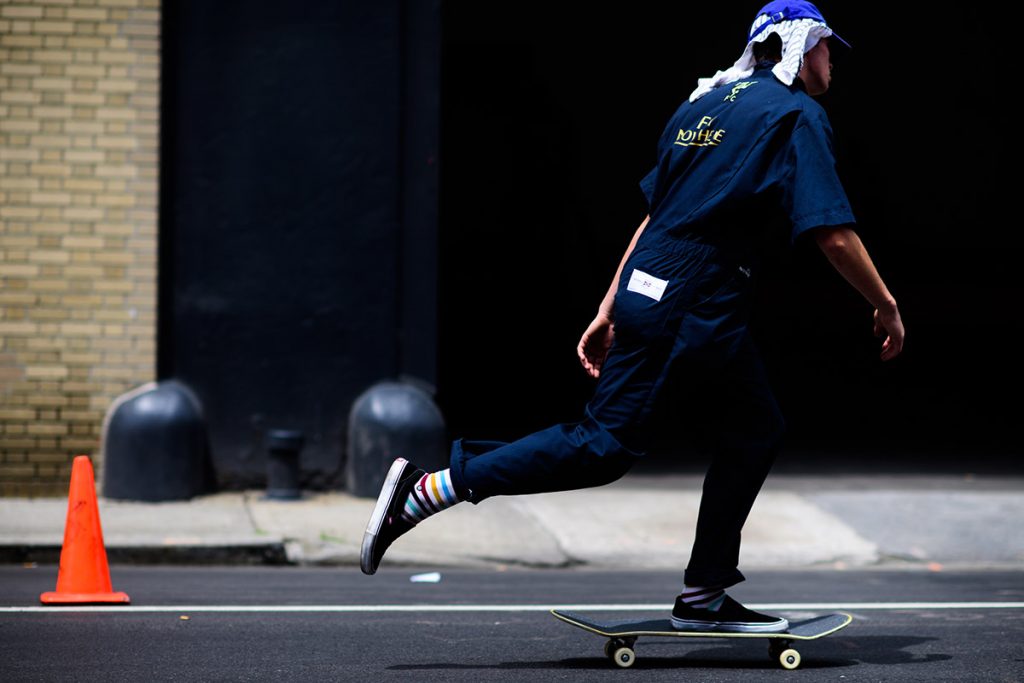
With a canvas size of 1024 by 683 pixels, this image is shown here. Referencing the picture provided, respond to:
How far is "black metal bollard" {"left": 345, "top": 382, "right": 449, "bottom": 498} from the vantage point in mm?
8828

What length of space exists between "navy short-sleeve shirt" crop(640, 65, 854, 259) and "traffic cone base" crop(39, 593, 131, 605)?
9.13 feet

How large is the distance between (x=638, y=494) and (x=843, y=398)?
20.7ft

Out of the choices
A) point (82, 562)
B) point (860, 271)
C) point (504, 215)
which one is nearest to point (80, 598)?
point (82, 562)

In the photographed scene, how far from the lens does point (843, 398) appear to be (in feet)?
49.1

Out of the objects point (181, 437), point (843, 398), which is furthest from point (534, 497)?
point (843, 398)

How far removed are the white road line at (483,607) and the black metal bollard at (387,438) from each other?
274cm

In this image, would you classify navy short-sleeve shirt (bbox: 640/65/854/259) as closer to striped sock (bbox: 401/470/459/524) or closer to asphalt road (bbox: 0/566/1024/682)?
striped sock (bbox: 401/470/459/524)

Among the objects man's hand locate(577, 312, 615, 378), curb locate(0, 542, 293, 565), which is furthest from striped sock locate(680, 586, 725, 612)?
curb locate(0, 542, 293, 565)

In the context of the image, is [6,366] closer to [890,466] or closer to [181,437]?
[181,437]

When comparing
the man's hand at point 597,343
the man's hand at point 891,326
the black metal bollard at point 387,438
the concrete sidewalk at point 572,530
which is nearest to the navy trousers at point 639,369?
the man's hand at point 597,343

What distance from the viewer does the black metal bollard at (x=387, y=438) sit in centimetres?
883

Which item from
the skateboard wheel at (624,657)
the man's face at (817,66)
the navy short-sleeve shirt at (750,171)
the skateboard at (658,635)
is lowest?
the skateboard wheel at (624,657)

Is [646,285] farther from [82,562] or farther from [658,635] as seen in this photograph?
[82,562]

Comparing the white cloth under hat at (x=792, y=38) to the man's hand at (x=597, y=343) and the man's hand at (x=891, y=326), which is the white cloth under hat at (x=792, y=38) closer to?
the man's hand at (x=891, y=326)
